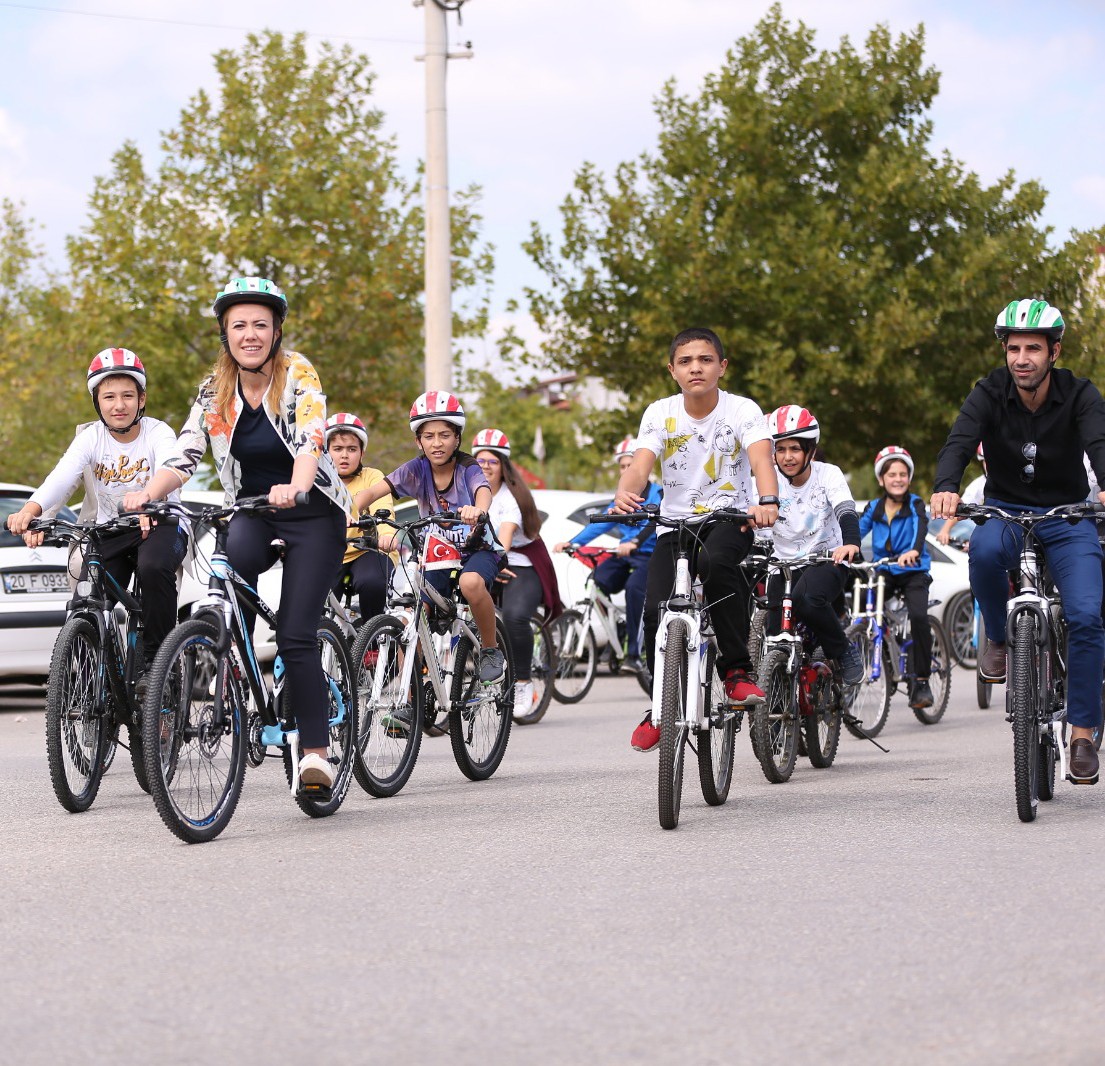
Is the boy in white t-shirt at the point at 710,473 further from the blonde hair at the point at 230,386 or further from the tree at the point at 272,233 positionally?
the tree at the point at 272,233

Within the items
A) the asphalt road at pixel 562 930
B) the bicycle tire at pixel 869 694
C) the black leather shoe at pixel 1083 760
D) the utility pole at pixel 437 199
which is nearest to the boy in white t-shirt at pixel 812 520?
the bicycle tire at pixel 869 694

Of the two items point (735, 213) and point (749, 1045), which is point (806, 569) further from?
point (735, 213)

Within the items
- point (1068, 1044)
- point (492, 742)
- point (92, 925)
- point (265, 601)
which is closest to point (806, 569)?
point (492, 742)

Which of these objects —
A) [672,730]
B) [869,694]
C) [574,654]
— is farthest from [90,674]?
[574,654]

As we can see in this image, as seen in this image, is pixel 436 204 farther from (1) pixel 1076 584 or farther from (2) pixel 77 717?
(1) pixel 1076 584

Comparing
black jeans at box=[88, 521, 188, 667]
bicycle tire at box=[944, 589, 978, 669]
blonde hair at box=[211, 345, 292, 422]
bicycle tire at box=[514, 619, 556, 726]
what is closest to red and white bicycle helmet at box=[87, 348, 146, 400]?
black jeans at box=[88, 521, 188, 667]

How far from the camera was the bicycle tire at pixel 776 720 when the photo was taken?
852cm

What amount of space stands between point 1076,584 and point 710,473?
5.14 ft

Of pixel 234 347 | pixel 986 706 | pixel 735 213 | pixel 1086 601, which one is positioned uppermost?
pixel 735 213

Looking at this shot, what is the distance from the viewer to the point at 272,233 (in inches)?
1086

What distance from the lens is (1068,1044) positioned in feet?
13.2

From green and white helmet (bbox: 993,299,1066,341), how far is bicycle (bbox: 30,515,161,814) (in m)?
3.73

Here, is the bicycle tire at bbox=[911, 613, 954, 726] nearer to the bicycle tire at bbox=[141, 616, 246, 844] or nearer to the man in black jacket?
the man in black jacket

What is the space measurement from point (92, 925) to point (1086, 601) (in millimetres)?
4150
